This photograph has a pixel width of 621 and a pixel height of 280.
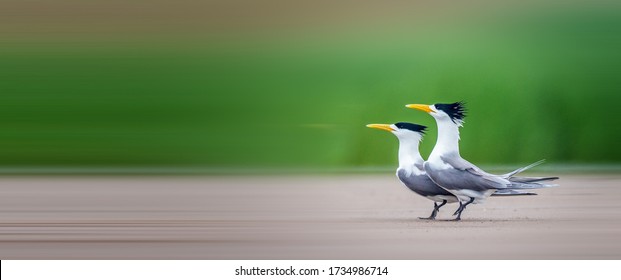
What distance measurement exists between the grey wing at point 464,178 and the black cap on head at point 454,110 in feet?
0.56

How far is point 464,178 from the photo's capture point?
139 inches

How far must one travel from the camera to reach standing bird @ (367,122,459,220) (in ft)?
11.8

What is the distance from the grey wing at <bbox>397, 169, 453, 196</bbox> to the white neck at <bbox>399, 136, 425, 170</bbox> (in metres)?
0.04

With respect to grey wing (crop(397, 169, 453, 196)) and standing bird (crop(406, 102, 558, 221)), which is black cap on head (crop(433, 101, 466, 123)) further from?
grey wing (crop(397, 169, 453, 196))

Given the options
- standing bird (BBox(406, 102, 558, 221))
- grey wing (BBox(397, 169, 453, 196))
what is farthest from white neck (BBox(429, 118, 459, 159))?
grey wing (BBox(397, 169, 453, 196))

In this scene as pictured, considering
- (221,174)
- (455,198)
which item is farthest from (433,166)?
(221,174)

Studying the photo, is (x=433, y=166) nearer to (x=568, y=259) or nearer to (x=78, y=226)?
(x=568, y=259)

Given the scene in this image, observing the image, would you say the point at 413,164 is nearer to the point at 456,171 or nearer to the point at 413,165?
the point at 413,165

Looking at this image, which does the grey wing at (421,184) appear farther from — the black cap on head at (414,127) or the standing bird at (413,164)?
the black cap on head at (414,127)

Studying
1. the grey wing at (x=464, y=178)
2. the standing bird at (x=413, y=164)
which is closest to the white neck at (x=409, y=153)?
the standing bird at (x=413, y=164)

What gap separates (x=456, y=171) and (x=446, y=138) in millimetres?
145

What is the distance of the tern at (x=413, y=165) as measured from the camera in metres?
3.58

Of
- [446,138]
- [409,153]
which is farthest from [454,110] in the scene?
[409,153]

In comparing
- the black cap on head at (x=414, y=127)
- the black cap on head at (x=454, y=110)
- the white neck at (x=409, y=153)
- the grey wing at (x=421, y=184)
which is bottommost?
the grey wing at (x=421, y=184)
